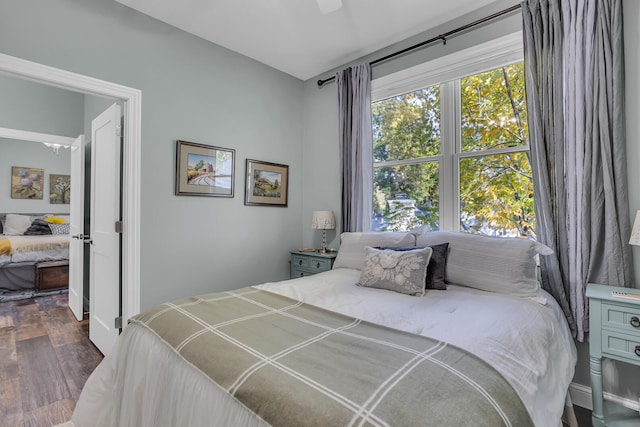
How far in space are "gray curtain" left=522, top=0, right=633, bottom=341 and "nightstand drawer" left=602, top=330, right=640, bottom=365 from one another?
294 millimetres

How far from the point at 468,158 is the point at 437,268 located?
108cm

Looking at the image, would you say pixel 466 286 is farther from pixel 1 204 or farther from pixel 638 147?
pixel 1 204

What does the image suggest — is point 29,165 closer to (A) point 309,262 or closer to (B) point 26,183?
(B) point 26,183

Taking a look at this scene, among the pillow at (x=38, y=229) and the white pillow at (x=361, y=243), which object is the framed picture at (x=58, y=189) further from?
the white pillow at (x=361, y=243)

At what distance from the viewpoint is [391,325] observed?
1354 mm

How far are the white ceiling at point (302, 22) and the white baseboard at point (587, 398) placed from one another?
108 inches

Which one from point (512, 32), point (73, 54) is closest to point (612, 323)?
point (512, 32)

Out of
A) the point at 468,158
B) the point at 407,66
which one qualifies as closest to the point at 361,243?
the point at 468,158

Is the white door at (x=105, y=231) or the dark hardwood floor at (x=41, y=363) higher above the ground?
the white door at (x=105, y=231)

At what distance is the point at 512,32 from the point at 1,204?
8054mm

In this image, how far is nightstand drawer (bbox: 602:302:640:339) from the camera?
156cm

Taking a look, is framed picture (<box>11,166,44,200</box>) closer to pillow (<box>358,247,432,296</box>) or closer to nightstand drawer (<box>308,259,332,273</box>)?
nightstand drawer (<box>308,259,332,273</box>)

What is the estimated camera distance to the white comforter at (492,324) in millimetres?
1118

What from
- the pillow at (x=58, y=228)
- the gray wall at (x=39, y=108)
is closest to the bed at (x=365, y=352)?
the gray wall at (x=39, y=108)
